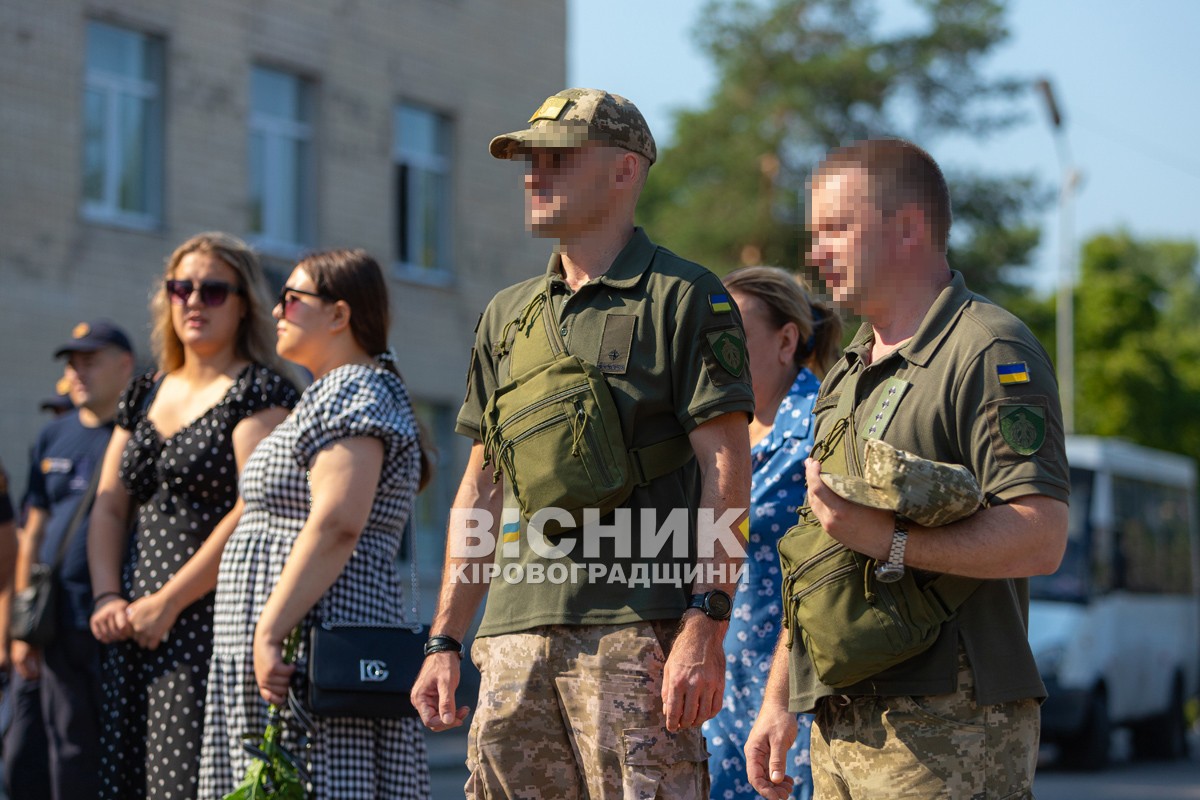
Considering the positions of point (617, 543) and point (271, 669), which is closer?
point (617, 543)

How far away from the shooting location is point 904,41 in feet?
131

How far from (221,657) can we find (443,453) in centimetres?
1608

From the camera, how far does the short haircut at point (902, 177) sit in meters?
3.31

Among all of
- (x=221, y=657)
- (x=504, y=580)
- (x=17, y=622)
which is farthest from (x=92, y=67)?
(x=504, y=580)

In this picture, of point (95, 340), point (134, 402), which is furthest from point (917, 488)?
point (95, 340)

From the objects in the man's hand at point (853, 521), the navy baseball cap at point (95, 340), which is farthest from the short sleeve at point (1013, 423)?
the navy baseball cap at point (95, 340)

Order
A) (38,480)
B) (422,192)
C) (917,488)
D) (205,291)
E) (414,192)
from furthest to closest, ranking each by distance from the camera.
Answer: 1. (422,192)
2. (414,192)
3. (38,480)
4. (205,291)
5. (917,488)

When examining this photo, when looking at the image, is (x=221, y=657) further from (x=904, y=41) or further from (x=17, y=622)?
(x=904, y=41)

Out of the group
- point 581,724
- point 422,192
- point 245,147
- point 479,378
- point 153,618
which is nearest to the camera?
point 581,724

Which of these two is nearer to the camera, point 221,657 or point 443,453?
point 221,657

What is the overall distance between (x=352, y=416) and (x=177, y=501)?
3.14 feet

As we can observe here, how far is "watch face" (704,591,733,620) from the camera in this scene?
3.58 meters

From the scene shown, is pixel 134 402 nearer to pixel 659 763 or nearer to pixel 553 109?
pixel 553 109

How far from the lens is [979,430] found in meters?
3.16
